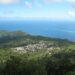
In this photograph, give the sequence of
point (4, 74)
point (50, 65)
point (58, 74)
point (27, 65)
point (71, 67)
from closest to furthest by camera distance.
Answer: point (4, 74) → point (27, 65) → point (58, 74) → point (50, 65) → point (71, 67)

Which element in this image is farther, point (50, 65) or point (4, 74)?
point (50, 65)

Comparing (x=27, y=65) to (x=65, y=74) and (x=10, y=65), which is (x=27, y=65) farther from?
(x=65, y=74)

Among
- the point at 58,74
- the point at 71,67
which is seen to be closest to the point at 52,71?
the point at 58,74

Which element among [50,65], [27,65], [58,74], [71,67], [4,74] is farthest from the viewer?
[71,67]

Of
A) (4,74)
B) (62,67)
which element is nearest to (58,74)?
(62,67)

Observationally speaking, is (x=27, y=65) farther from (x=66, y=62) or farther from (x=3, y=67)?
(x=66, y=62)

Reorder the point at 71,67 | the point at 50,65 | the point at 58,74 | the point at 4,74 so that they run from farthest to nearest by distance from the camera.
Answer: the point at 71,67
the point at 50,65
the point at 58,74
the point at 4,74

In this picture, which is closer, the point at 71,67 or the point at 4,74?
the point at 4,74

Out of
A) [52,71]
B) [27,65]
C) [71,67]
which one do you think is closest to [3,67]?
[27,65]
